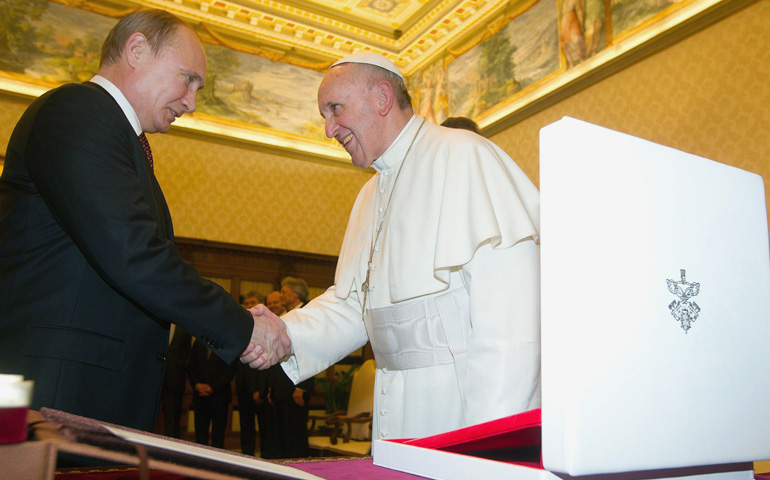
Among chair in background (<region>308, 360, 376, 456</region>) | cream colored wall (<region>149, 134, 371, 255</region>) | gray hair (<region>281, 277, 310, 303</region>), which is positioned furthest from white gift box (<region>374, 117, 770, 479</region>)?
cream colored wall (<region>149, 134, 371, 255</region>)

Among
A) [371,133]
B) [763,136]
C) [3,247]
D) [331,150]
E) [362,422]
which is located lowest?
[362,422]

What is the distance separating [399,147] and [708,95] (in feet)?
20.1

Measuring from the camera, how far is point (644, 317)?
756mm

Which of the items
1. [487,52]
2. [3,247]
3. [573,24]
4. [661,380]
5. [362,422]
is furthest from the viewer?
[487,52]

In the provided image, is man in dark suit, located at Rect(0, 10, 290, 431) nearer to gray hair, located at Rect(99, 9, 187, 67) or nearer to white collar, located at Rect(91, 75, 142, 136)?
white collar, located at Rect(91, 75, 142, 136)

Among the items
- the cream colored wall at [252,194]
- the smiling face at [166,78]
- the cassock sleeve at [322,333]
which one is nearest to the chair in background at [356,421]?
the cassock sleeve at [322,333]

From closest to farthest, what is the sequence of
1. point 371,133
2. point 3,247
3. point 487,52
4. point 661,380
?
point 661,380, point 3,247, point 371,133, point 487,52

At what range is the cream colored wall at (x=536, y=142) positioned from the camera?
7.02 meters

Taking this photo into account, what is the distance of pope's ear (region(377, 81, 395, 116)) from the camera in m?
2.79

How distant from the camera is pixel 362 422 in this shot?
262 inches

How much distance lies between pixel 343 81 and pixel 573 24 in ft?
24.4

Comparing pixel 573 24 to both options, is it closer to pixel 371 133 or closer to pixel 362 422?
pixel 362 422

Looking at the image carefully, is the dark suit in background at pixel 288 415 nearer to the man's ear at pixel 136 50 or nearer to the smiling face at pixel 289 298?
the smiling face at pixel 289 298

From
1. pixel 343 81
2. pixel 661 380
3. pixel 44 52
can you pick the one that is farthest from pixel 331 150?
pixel 661 380
